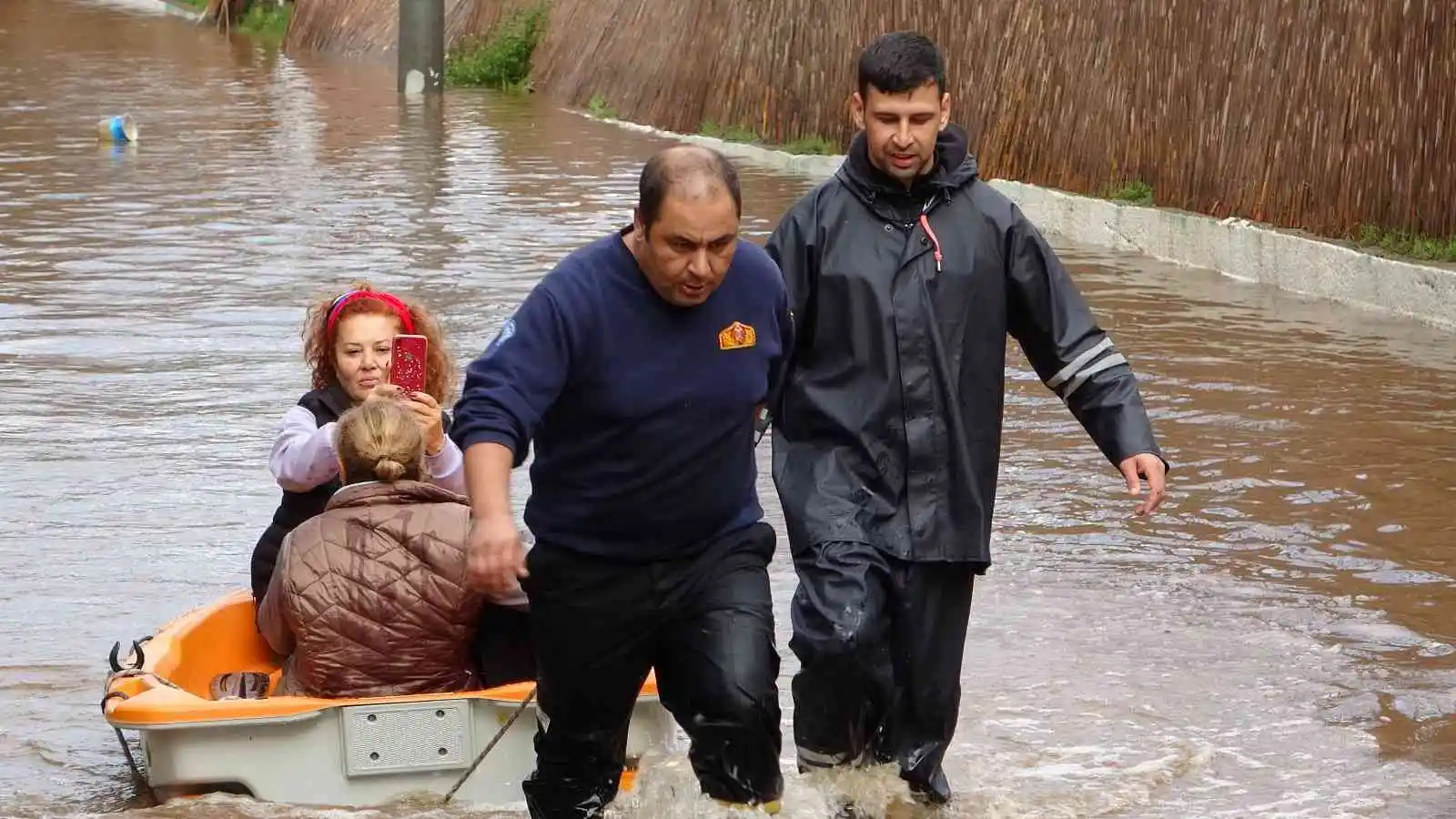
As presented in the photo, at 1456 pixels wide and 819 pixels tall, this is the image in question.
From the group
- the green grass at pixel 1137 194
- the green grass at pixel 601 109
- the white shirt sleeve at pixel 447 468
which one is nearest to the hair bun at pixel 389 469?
the white shirt sleeve at pixel 447 468

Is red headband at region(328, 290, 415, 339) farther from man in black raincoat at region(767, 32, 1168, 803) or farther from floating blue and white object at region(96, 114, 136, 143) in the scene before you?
floating blue and white object at region(96, 114, 136, 143)

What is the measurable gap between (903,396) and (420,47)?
1999 cm

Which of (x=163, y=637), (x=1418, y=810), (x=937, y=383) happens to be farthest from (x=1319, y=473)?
(x=163, y=637)

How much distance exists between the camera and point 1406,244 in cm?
1038

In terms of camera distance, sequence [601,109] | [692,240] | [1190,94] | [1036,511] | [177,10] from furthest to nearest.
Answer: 1. [177,10]
2. [601,109]
3. [1190,94]
4. [1036,511]
5. [692,240]

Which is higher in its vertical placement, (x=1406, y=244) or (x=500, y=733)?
(x=1406, y=244)

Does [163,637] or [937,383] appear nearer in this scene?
[937,383]

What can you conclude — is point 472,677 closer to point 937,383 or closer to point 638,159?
point 937,383

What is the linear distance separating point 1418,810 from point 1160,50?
8190 mm

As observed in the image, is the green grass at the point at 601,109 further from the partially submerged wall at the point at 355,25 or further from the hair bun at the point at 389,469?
the hair bun at the point at 389,469

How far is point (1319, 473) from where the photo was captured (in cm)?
752

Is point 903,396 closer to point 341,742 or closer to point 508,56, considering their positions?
point 341,742

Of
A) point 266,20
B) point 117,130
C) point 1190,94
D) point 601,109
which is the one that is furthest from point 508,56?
point 1190,94

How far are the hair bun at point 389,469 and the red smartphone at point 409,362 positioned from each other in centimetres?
28
